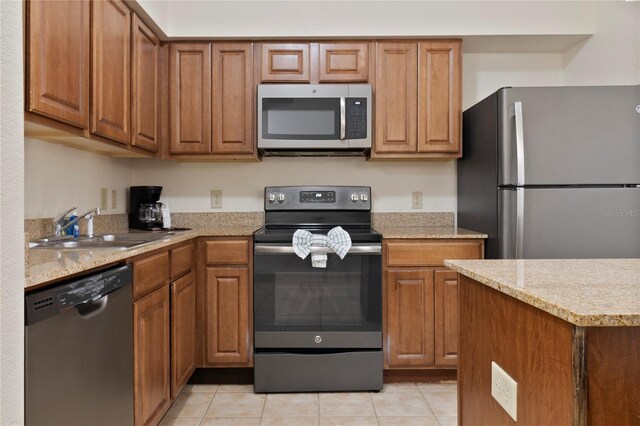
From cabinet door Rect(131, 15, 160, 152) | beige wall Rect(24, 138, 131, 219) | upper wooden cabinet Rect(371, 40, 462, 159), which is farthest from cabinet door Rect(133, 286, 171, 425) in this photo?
upper wooden cabinet Rect(371, 40, 462, 159)

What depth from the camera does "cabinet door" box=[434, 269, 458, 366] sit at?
238 cm

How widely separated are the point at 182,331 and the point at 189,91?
148 cm

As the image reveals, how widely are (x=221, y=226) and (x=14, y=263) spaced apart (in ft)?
7.88

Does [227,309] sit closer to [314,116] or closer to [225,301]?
[225,301]

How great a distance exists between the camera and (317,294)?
7.63 ft

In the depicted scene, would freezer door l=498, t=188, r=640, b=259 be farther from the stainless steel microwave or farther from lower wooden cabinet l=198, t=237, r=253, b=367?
lower wooden cabinet l=198, t=237, r=253, b=367

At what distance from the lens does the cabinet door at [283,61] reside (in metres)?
2.56

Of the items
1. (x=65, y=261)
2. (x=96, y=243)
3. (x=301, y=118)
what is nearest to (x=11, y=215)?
(x=65, y=261)

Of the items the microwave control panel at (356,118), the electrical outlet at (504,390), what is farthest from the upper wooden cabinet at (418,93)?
the electrical outlet at (504,390)

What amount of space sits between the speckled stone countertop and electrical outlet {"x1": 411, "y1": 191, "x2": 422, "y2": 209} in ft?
5.65

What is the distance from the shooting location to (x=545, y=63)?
2.92 metres

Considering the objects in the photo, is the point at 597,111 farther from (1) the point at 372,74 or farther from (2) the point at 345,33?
(2) the point at 345,33

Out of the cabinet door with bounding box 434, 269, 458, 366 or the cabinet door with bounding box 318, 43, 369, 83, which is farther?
the cabinet door with bounding box 318, 43, 369, 83

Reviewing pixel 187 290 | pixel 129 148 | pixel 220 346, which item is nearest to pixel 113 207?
pixel 129 148
